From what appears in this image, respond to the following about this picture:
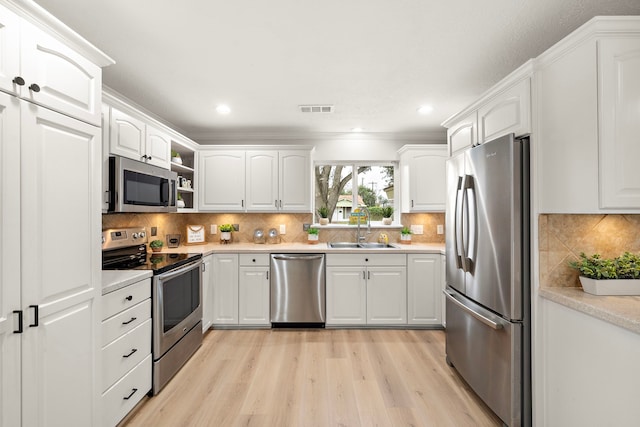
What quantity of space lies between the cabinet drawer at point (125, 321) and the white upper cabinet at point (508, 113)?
2590 mm

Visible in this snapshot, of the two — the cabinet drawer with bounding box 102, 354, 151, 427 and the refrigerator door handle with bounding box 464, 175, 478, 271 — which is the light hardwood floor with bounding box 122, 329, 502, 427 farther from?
the refrigerator door handle with bounding box 464, 175, 478, 271

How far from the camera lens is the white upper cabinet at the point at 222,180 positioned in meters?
3.81

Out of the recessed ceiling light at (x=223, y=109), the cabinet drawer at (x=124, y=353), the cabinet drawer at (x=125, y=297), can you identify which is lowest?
the cabinet drawer at (x=124, y=353)

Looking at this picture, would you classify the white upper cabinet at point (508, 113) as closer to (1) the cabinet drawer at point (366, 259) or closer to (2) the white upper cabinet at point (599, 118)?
(2) the white upper cabinet at point (599, 118)

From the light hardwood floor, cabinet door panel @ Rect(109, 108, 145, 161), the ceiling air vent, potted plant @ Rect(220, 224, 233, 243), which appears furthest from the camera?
potted plant @ Rect(220, 224, 233, 243)

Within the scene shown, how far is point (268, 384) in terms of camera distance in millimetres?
2338

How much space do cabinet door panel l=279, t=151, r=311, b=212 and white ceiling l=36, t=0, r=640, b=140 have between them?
778 millimetres

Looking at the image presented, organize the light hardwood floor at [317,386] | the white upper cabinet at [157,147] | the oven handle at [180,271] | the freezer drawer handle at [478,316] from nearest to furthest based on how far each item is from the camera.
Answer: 1. the freezer drawer handle at [478,316]
2. the light hardwood floor at [317,386]
3. the oven handle at [180,271]
4. the white upper cabinet at [157,147]

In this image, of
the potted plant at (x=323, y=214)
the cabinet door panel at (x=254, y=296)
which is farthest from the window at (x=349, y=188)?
the cabinet door panel at (x=254, y=296)

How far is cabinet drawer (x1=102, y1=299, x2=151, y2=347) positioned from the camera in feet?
5.67

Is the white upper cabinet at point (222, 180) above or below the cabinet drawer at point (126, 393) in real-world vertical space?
above

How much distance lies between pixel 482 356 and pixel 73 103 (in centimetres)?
275

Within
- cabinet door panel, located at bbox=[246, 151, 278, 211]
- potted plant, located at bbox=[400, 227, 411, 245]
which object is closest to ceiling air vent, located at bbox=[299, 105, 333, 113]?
cabinet door panel, located at bbox=[246, 151, 278, 211]

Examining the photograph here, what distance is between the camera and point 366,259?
341cm
